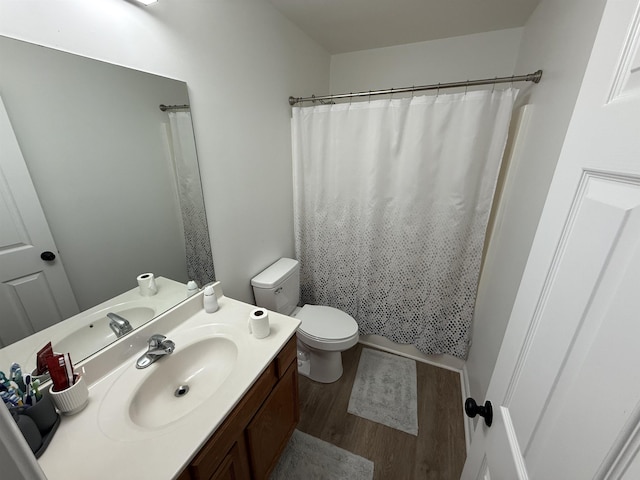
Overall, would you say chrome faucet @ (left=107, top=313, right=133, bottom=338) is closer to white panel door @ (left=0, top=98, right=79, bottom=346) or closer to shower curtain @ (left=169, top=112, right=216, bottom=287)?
white panel door @ (left=0, top=98, right=79, bottom=346)

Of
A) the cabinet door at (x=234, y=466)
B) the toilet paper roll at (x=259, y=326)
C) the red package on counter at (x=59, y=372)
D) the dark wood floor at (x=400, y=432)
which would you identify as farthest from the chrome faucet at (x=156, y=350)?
the dark wood floor at (x=400, y=432)

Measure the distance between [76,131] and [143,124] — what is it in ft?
0.72

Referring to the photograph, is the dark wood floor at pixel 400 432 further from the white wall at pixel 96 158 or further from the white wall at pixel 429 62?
the white wall at pixel 429 62

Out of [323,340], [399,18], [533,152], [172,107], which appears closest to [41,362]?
[172,107]

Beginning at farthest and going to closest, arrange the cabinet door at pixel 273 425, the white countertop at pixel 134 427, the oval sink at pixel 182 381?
the cabinet door at pixel 273 425 → the oval sink at pixel 182 381 → the white countertop at pixel 134 427

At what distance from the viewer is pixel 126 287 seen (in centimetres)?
99

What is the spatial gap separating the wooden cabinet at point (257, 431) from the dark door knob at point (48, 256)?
2.45ft

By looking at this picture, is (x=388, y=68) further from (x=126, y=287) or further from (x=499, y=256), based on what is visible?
(x=126, y=287)

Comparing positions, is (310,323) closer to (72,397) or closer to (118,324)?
(118,324)

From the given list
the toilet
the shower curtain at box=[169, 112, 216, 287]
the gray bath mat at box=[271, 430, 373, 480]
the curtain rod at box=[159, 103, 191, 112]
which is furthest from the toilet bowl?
the curtain rod at box=[159, 103, 191, 112]

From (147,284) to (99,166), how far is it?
49cm

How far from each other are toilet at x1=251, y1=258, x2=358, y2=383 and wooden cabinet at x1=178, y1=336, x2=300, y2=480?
1.32ft

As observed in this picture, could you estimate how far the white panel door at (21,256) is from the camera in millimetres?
680

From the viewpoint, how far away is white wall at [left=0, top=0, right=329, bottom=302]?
79 centimetres
